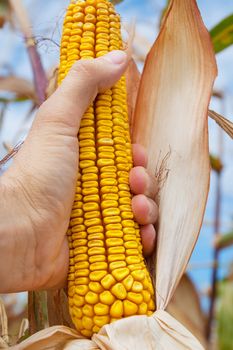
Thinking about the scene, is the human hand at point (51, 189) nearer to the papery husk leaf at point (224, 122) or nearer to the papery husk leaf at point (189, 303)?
the papery husk leaf at point (224, 122)

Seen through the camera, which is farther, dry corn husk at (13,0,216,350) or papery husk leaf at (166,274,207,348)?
papery husk leaf at (166,274,207,348)

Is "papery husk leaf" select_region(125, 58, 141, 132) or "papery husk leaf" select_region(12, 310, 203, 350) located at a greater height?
"papery husk leaf" select_region(125, 58, 141, 132)

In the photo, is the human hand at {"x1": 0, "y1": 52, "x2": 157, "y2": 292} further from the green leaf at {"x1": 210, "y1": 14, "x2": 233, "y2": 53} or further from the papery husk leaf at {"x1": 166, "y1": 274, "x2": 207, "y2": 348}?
the papery husk leaf at {"x1": 166, "y1": 274, "x2": 207, "y2": 348}

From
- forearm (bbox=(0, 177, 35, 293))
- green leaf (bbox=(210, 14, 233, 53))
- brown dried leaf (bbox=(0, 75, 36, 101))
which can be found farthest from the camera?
brown dried leaf (bbox=(0, 75, 36, 101))

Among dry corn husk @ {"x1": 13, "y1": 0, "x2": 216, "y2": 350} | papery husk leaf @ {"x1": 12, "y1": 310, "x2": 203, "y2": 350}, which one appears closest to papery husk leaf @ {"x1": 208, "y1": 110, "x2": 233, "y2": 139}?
dry corn husk @ {"x1": 13, "y1": 0, "x2": 216, "y2": 350}

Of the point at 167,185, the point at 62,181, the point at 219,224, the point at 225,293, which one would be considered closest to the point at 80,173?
the point at 62,181

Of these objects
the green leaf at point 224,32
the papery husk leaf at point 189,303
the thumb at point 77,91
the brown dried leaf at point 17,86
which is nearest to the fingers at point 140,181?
the thumb at point 77,91

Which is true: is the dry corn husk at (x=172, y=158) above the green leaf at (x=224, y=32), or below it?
below
